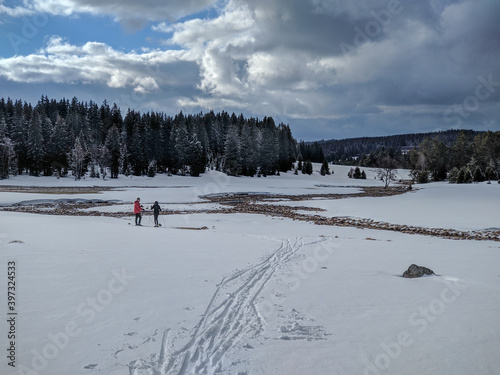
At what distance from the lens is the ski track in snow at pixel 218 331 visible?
4.64 metres

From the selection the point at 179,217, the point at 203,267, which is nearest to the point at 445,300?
the point at 203,267

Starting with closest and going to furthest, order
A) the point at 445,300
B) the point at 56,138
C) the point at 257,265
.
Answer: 1. the point at 445,300
2. the point at 257,265
3. the point at 56,138

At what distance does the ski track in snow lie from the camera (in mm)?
4641

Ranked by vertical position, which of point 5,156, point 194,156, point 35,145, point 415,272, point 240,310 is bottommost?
point 240,310

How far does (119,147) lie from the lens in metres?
83.2

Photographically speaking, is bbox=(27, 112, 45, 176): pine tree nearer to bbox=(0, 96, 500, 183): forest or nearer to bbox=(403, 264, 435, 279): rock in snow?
bbox=(0, 96, 500, 183): forest

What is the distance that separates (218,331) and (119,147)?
3338 inches

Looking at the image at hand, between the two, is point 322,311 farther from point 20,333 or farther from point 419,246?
point 419,246

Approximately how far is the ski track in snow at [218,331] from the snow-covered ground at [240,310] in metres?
0.03

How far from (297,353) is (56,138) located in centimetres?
8586

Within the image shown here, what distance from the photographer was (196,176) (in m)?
87.1

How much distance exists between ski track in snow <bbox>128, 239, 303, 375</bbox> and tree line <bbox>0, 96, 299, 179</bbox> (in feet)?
241

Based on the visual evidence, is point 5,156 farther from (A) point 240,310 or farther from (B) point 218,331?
(B) point 218,331

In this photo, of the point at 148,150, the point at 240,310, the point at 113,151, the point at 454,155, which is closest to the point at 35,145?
the point at 113,151
